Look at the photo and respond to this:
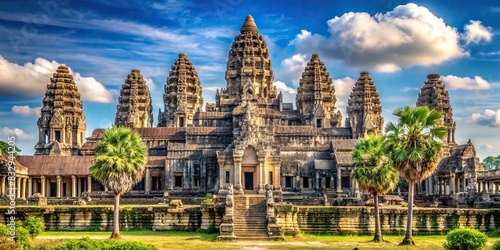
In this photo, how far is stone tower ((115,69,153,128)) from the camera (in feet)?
305

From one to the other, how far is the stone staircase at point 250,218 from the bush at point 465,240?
1026 centimetres

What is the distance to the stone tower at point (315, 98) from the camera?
8038 centimetres

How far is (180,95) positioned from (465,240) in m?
65.8

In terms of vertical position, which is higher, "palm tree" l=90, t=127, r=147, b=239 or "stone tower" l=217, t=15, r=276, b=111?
"stone tower" l=217, t=15, r=276, b=111

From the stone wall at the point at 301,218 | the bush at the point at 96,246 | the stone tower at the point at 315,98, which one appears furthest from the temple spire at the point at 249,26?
the bush at the point at 96,246

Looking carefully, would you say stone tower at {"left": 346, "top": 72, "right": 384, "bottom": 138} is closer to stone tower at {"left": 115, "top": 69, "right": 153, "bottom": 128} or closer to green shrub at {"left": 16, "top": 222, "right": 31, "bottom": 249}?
stone tower at {"left": 115, "top": 69, "right": 153, "bottom": 128}

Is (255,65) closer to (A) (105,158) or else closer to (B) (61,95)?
(B) (61,95)

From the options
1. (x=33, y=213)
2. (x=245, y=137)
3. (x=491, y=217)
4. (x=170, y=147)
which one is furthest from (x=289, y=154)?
(x=33, y=213)

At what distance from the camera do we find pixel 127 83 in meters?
96.2

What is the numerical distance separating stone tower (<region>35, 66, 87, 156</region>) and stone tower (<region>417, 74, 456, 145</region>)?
46.9 metres

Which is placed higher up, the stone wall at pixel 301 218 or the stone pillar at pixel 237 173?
the stone pillar at pixel 237 173

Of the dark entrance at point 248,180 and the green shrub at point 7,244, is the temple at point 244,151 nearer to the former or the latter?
the dark entrance at point 248,180

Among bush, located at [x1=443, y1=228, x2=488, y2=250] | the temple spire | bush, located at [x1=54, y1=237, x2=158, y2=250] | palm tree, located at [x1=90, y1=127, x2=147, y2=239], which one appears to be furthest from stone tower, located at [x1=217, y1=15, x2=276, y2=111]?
bush, located at [x1=54, y1=237, x2=158, y2=250]

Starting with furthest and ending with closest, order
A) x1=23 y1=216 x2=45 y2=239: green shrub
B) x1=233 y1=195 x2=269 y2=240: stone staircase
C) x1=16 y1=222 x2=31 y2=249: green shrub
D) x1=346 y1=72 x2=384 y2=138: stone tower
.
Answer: x1=346 y1=72 x2=384 y2=138: stone tower, x1=233 y1=195 x2=269 y2=240: stone staircase, x1=23 y1=216 x2=45 y2=239: green shrub, x1=16 y1=222 x2=31 y2=249: green shrub
